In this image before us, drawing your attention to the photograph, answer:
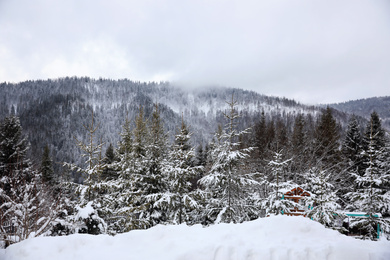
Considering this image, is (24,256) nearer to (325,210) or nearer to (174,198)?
(174,198)

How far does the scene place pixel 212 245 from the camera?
4453 mm

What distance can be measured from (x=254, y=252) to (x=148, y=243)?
7.93ft

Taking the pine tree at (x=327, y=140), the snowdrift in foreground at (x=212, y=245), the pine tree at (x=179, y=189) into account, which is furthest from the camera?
the pine tree at (x=327, y=140)

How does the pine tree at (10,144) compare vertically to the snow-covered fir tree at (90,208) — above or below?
above

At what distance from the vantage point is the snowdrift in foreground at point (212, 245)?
4.21 metres

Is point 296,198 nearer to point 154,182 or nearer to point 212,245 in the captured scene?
point 154,182

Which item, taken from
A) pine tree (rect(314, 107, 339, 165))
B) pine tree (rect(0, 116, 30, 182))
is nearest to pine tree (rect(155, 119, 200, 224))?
pine tree (rect(0, 116, 30, 182))

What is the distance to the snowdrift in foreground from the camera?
13.8ft

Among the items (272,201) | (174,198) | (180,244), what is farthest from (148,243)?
(272,201)

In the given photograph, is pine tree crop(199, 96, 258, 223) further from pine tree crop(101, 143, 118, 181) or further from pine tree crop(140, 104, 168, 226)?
pine tree crop(101, 143, 118, 181)

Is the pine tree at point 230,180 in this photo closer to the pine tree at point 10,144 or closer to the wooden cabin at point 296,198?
the wooden cabin at point 296,198

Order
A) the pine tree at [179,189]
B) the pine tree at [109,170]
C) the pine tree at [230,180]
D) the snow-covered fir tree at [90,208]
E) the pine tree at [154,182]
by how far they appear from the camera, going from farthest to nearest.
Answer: the pine tree at [154,182]
the pine tree at [179,189]
the pine tree at [230,180]
the pine tree at [109,170]
the snow-covered fir tree at [90,208]

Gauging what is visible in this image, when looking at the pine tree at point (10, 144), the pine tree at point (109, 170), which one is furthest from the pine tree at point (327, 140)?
the pine tree at point (10, 144)

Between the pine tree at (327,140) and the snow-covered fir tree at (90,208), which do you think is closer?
the snow-covered fir tree at (90,208)
